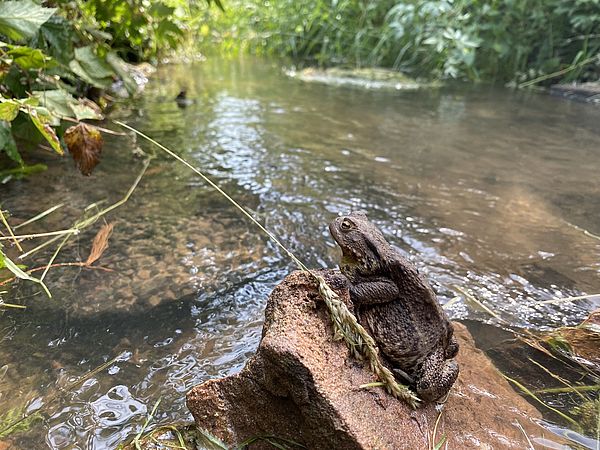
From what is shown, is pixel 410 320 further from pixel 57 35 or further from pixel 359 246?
pixel 57 35

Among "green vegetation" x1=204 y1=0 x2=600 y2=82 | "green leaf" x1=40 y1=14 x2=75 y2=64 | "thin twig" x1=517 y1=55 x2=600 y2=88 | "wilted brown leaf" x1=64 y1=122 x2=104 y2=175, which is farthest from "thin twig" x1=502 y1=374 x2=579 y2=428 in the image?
"thin twig" x1=517 y1=55 x2=600 y2=88

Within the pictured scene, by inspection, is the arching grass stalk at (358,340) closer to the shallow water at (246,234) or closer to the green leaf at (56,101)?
the shallow water at (246,234)

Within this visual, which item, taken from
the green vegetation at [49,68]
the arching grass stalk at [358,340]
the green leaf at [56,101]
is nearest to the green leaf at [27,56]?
the green vegetation at [49,68]

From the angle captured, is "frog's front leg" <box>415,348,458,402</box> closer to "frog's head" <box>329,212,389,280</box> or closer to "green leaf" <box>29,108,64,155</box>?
"frog's head" <box>329,212,389,280</box>

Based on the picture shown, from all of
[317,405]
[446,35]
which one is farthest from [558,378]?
[446,35]

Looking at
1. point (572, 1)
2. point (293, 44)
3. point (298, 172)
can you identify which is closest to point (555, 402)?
point (298, 172)

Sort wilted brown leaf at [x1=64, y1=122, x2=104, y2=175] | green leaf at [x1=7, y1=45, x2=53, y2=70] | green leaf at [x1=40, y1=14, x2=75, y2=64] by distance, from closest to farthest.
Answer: wilted brown leaf at [x1=64, y1=122, x2=104, y2=175]
green leaf at [x1=7, y1=45, x2=53, y2=70]
green leaf at [x1=40, y1=14, x2=75, y2=64]

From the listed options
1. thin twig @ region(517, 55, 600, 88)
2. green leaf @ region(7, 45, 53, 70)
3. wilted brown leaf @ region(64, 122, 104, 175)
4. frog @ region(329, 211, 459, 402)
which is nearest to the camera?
frog @ region(329, 211, 459, 402)
